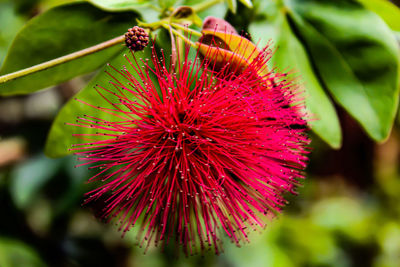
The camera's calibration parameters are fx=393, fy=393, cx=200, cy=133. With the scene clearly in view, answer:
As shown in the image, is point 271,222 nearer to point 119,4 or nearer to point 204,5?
point 204,5

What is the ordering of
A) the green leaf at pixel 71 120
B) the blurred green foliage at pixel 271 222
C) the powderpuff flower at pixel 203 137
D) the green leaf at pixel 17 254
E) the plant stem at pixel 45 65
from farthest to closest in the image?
the green leaf at pixel 17 254
the blurred green foliage at pixel 271 222
the green leaf at pixel 71 120
the powderpuff flower at pixel 203 137
the plant stem at pixel 45 65

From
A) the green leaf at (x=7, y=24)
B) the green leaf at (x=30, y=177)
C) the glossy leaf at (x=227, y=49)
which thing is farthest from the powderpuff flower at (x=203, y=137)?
the green leaf at (x=7, y=24)

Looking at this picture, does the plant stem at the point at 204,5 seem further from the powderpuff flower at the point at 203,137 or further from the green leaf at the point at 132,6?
the powderpuff flower at the point at 203,137

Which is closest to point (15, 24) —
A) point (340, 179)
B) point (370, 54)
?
point (370, 54)

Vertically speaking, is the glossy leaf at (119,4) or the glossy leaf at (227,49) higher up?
the glossy leaf at (119,4)

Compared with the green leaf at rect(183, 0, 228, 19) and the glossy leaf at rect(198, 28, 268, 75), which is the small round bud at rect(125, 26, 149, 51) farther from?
the green leaf at rect(183, 0, 228, 19)

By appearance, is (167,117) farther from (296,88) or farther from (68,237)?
(68,237)
